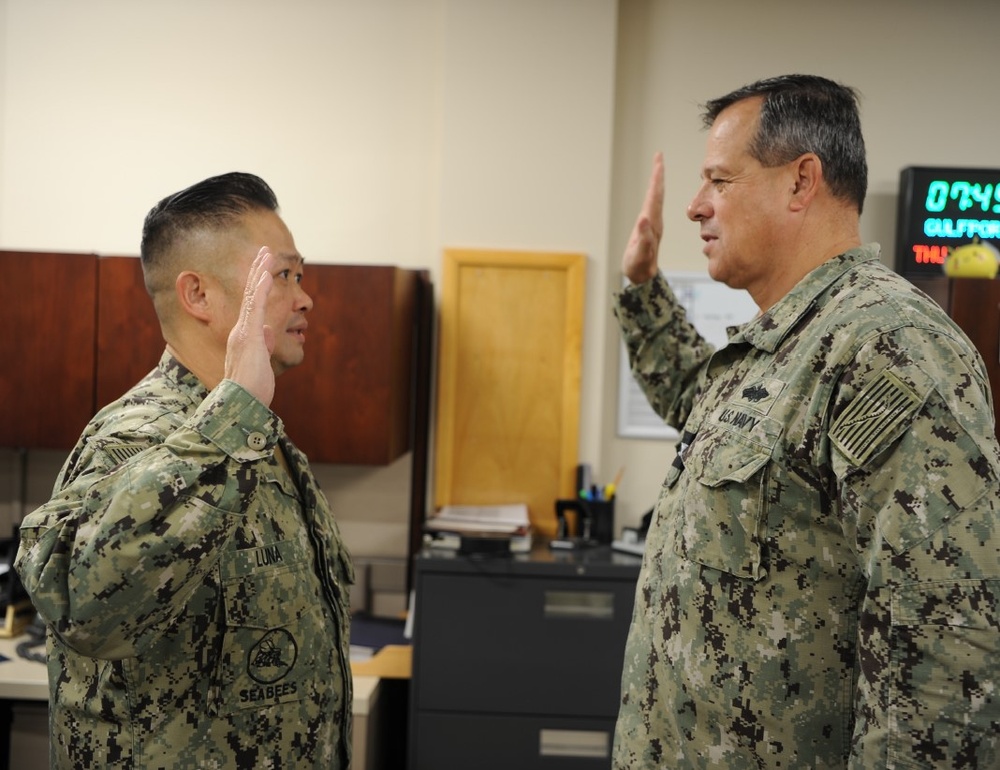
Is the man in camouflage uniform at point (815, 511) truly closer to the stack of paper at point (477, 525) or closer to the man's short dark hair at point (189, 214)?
the man's short dark hair at point (189, 214)

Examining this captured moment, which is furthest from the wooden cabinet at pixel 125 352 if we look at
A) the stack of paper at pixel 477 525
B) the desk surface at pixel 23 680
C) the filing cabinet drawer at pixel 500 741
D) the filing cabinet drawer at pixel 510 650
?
the filing cabinet drawer at pixel 500 741

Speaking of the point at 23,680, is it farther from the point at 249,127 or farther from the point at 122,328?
the point at 249,127

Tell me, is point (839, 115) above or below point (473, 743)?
above

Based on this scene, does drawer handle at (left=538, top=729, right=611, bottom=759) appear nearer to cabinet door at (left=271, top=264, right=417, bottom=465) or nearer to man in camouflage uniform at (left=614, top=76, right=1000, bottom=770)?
cabinet door at (left=271, top=264, right=417, bottom=465)

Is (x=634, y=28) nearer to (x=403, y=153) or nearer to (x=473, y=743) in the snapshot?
(x=403, y=153)

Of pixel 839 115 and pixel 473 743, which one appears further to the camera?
pixel 473 743

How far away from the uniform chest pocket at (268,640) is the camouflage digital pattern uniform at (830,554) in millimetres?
485

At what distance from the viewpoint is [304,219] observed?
9.23 ft

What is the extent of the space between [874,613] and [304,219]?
2.23 meters

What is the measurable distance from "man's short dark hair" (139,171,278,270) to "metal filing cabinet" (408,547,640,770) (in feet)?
3.95

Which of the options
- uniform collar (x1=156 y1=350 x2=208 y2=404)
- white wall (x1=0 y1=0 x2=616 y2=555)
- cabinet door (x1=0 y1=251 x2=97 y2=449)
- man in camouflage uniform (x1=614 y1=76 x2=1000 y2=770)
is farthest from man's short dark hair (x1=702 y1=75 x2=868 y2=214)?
cabinet door (x1=0 y1=251 x2=97 y2=449)

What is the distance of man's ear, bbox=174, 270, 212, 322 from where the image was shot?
1.29m

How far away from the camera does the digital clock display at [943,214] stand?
8.67 ft

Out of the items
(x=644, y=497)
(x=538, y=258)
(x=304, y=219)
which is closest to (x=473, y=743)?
(x=644, y=497)
